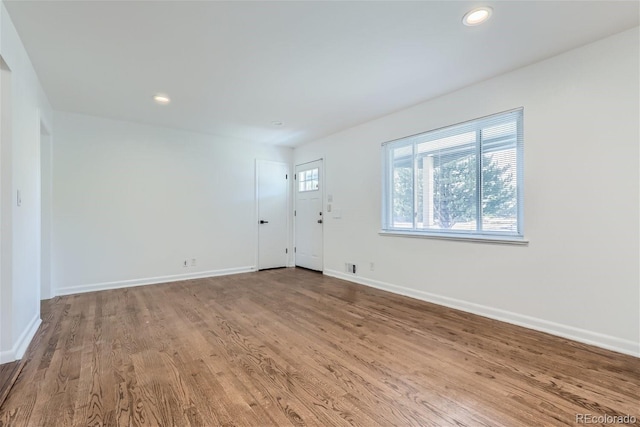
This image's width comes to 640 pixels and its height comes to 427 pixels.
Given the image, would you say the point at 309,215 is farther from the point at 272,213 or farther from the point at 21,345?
the point at 21,345

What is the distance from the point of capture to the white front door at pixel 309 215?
5.51 meters

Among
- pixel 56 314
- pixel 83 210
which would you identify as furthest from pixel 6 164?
pixel 83 210

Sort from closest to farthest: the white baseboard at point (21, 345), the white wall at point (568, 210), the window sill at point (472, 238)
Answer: the white baseboard at point (21, 345), the white wall at point (568, 210), the window sill at point (472, 238)

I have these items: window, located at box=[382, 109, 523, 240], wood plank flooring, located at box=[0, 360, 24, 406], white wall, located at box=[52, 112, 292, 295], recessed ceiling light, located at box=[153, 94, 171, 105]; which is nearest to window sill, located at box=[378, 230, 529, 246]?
window, located at box=[382, 109, 523, 240]

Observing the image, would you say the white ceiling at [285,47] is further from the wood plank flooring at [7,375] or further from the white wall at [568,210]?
the wood plank flooring at [7,375]

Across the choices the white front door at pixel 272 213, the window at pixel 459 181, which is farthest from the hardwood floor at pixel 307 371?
the white front door at pixel 272 213

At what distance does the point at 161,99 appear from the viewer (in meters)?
3.61

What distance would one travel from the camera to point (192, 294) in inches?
159

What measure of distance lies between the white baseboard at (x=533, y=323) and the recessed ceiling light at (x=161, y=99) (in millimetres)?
3689

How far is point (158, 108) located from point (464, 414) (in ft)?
14.5

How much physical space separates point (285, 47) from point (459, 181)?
2.31 m

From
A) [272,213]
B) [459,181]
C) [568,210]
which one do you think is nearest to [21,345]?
[272,213]

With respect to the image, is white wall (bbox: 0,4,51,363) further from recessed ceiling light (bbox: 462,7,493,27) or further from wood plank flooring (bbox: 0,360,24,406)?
recessed ceiling light (bbox: 462,7,493,27)

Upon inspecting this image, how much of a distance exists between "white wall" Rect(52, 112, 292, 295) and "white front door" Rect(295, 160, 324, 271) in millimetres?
898
